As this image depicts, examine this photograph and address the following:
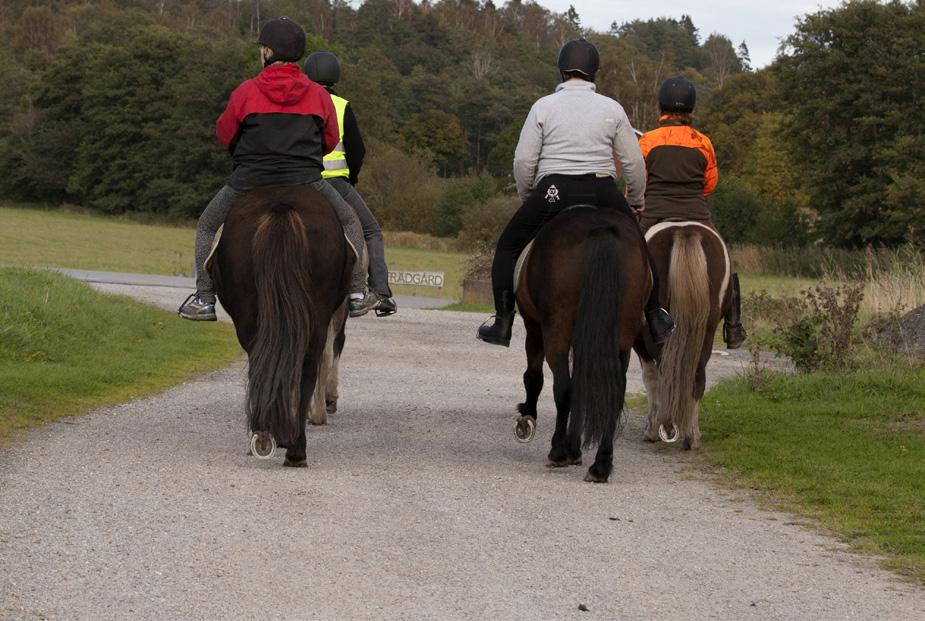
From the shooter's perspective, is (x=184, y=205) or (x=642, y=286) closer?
(x=642, y=286)

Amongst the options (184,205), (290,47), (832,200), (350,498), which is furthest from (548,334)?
(184,205)

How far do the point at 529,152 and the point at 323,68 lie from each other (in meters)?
2.68

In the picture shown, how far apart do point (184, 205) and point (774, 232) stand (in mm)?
44946

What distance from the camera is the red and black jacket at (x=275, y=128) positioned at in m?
9.78

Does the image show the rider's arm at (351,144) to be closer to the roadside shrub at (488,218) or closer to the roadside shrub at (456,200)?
the roadside shrub at (488,218)

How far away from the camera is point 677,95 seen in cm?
1154

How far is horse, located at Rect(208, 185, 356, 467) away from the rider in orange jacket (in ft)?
9.68

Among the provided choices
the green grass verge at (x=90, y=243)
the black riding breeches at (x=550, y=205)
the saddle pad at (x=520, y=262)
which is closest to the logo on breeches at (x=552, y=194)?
the black riding breeches at (x=550, y=205)

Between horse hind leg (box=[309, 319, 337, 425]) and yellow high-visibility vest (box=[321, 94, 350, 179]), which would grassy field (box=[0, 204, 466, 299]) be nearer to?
horse hind leg (box=[309, 319, 337, 425])

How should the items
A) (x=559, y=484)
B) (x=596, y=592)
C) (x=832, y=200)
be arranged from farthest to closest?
1. (x=832, y=200)
2. (x=559, y=484)
3. (x=596, y=592)

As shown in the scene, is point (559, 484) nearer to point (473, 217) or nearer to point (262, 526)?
point (262, 526)

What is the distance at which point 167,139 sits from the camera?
101875 mm

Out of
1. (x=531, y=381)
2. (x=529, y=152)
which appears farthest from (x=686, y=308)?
(x=529, y=152)

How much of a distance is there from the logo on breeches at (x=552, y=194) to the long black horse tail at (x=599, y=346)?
2.32 ft
